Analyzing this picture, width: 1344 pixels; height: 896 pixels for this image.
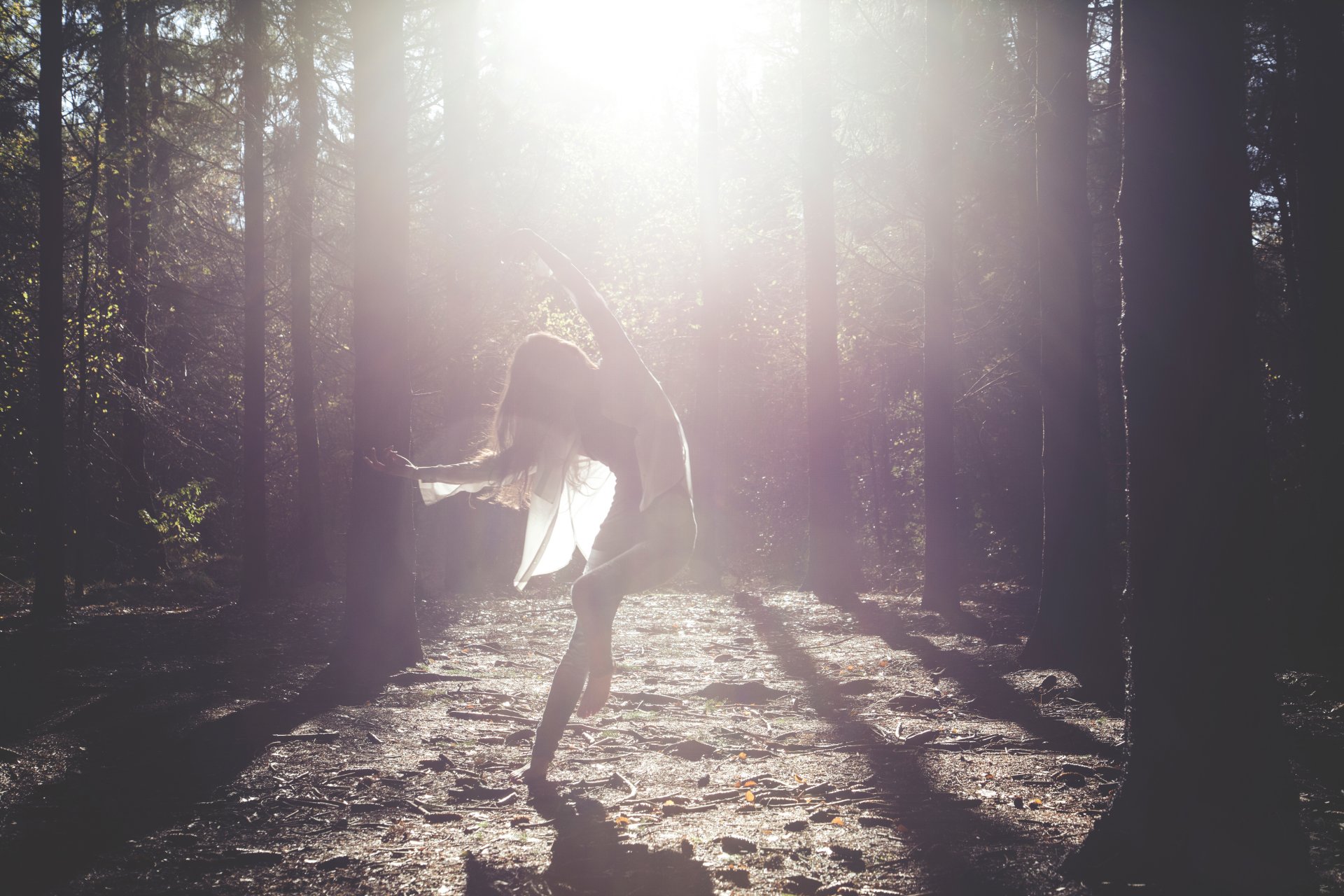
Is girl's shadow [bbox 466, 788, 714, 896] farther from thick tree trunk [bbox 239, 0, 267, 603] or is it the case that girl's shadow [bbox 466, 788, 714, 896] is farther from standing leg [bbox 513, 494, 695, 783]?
thick tree trunk [bbox 239, 0, 267, 603]

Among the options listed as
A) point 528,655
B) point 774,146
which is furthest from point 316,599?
point 774,146

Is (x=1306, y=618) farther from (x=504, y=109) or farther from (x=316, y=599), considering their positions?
(x=504, y=109)

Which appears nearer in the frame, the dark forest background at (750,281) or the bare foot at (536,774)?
the dark forest background at (750,281)

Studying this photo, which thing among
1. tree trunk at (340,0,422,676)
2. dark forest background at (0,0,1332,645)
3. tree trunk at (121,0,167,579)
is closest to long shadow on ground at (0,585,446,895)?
tree trunk at (340,0,422,676)

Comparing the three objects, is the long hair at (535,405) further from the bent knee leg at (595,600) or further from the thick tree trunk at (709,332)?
the thick tree trunk at (709,332)

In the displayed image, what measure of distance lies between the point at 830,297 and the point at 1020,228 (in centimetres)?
305

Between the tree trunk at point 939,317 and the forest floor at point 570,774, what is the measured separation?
2825 millimetres

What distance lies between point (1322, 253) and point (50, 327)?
46.4ft

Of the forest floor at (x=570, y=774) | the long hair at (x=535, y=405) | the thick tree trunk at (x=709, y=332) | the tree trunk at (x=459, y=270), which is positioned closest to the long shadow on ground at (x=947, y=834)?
the forest floor at (x=570, y=774)

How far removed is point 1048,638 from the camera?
28.8 feet

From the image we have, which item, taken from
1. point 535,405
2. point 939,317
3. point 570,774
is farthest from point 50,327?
point 939,317

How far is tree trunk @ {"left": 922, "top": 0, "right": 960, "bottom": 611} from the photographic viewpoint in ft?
40.7

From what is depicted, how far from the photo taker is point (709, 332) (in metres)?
19.1

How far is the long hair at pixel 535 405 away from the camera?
5.37 meters
